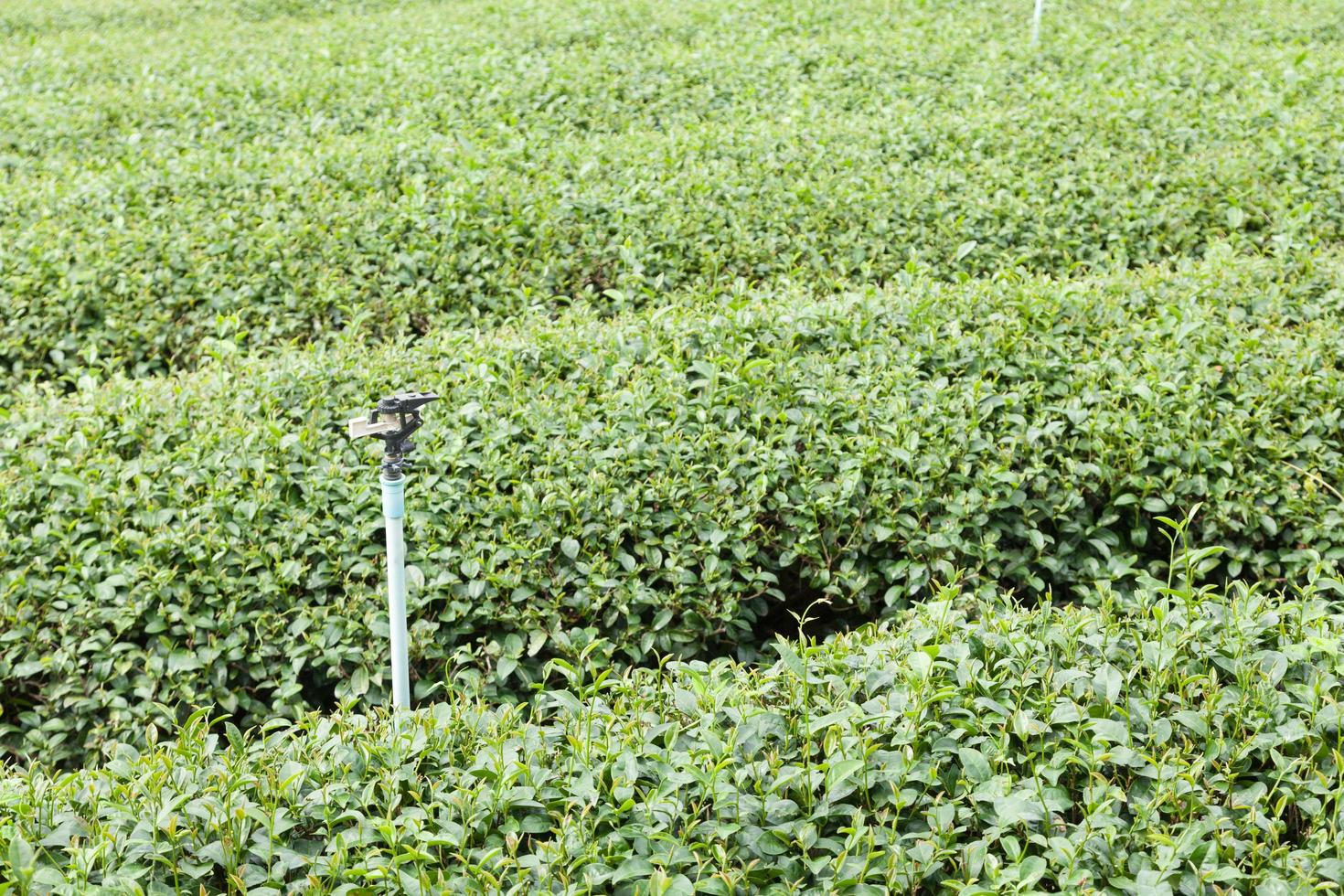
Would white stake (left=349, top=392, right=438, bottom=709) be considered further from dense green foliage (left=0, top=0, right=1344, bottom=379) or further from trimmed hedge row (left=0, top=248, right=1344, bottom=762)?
dense green foliage (left=0, top=0, right=1344, bottom=379)

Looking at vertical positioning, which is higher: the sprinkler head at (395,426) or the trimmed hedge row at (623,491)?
the sprinkler head at (395,426)

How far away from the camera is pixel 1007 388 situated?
3812 mm

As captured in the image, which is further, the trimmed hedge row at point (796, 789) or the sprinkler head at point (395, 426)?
the sprinkler head at point (395, 426)

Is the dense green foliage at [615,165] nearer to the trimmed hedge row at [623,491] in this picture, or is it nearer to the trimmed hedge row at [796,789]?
the trimmed hedge row at [623,491]

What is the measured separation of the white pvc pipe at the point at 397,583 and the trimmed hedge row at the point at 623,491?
27cm

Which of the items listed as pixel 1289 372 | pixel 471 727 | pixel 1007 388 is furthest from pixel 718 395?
pixel 1289 372

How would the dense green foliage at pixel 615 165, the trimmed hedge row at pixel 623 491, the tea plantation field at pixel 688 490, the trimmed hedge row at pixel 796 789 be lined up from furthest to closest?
1. the dense green foliage at pixel 615 165
2. the trimmed hedge row at pixel 623 491
3. the tea plantation field at pixel 688 490
4. the trimmed hedge row at pixel 796 789

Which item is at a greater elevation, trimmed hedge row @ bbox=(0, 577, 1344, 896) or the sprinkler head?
the sprinkler head

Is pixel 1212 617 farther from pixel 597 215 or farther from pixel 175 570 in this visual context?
pixel 597 215

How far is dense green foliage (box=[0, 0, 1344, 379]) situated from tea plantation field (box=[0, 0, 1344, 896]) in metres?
0.04

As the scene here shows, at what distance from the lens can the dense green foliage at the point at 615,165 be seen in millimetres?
5160

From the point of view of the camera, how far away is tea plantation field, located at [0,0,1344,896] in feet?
6.92

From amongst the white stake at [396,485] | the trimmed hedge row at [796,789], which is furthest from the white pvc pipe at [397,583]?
the trimmed hedge row at [796,789]

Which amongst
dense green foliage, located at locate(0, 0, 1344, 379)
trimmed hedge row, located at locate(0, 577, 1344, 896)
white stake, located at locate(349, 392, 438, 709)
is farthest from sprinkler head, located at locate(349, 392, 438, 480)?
dense green foliage, located at locate(0, 0, 1344, 379)
